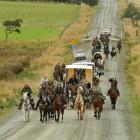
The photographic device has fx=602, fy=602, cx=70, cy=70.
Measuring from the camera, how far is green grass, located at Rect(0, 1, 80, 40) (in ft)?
339

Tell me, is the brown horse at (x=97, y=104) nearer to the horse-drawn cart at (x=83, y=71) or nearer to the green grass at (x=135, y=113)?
the green grass at (x=135, y=113)

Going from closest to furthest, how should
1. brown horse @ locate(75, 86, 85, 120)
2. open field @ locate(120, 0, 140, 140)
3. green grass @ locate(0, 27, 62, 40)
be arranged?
brown horse @ locate(75, 86, 85, 120) → open field @ locate(120, 0, 140, 140) → green grass @ locate(0, 27, 62, 40)

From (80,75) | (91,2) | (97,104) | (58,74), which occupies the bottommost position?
(97,104)

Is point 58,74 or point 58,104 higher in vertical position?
point 58,74

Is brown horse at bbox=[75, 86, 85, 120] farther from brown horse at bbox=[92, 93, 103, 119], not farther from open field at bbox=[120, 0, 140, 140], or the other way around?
open field at bbox=[120, 0, 140, 140]

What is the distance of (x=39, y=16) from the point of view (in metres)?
128

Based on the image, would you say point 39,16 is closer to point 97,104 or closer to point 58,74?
point 58,74

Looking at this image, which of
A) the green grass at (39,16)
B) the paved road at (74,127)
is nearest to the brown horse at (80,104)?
the paved road at (74,127)

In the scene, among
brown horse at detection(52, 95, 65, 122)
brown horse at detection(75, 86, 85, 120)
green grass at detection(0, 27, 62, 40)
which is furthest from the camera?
green grass at detection(0, 27, 62, 40)

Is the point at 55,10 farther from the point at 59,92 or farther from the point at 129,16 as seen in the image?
the point at 59,92

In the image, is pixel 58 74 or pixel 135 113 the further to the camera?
pixel 58 74

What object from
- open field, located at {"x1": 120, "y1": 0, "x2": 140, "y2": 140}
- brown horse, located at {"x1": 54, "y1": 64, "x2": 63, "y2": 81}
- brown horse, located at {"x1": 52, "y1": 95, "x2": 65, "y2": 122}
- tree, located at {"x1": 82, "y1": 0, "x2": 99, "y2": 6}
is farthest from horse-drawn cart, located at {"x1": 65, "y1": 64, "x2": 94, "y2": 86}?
tree, located at {"x1": 82, "y1": 0, "x2": 99, "y2": 6}

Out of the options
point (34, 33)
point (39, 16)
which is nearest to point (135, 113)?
point (34, 33)

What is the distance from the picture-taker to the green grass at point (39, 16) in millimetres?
103188
